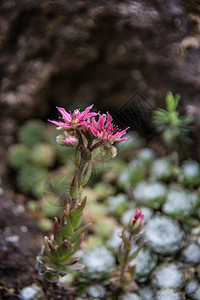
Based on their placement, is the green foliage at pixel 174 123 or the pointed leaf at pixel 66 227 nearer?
the pointed leaf at pixel 66 227

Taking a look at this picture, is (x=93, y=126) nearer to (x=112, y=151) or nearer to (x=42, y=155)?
(x=112, y=151)

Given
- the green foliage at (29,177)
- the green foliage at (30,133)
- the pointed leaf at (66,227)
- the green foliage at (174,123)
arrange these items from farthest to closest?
the green foliage at (30,133) < the green foliage at (29,177) < the green foliage at (174,123) < the pointed leaf at (66,227)

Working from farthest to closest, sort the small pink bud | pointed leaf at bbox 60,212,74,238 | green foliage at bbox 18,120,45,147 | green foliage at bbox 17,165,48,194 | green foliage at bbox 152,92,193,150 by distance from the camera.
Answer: green foliage at bbox 18,120,45,147 → green foliage at bbox 17,165,48,194 → green foliage at bbox 152,92,193,150 → pointed leaf at bbox 60,212,74,238 → the small pink bud

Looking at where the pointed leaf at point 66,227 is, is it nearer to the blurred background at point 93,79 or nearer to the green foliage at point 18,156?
the blurred background at point 93,79

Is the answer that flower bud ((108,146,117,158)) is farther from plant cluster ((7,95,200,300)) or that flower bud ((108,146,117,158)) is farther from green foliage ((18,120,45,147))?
green foliage ((18,120,45,147))

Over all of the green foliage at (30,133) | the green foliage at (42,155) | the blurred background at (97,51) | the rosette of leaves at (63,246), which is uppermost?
the blurred background at (97,51)

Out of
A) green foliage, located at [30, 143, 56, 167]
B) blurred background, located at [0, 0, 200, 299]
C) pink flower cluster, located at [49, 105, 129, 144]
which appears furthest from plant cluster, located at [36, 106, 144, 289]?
green foliage, located at [30, 143, 56, 167]

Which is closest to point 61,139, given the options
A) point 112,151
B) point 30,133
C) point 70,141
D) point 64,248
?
point 70,141

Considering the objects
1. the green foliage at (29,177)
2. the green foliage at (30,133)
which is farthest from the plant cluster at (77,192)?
the green foliage at (30,133)

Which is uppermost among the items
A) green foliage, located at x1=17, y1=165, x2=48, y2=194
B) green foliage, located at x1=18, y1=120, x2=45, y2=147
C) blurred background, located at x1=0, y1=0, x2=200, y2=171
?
blurred background, located at x1=0, y1=0, x2=200, y2=171
